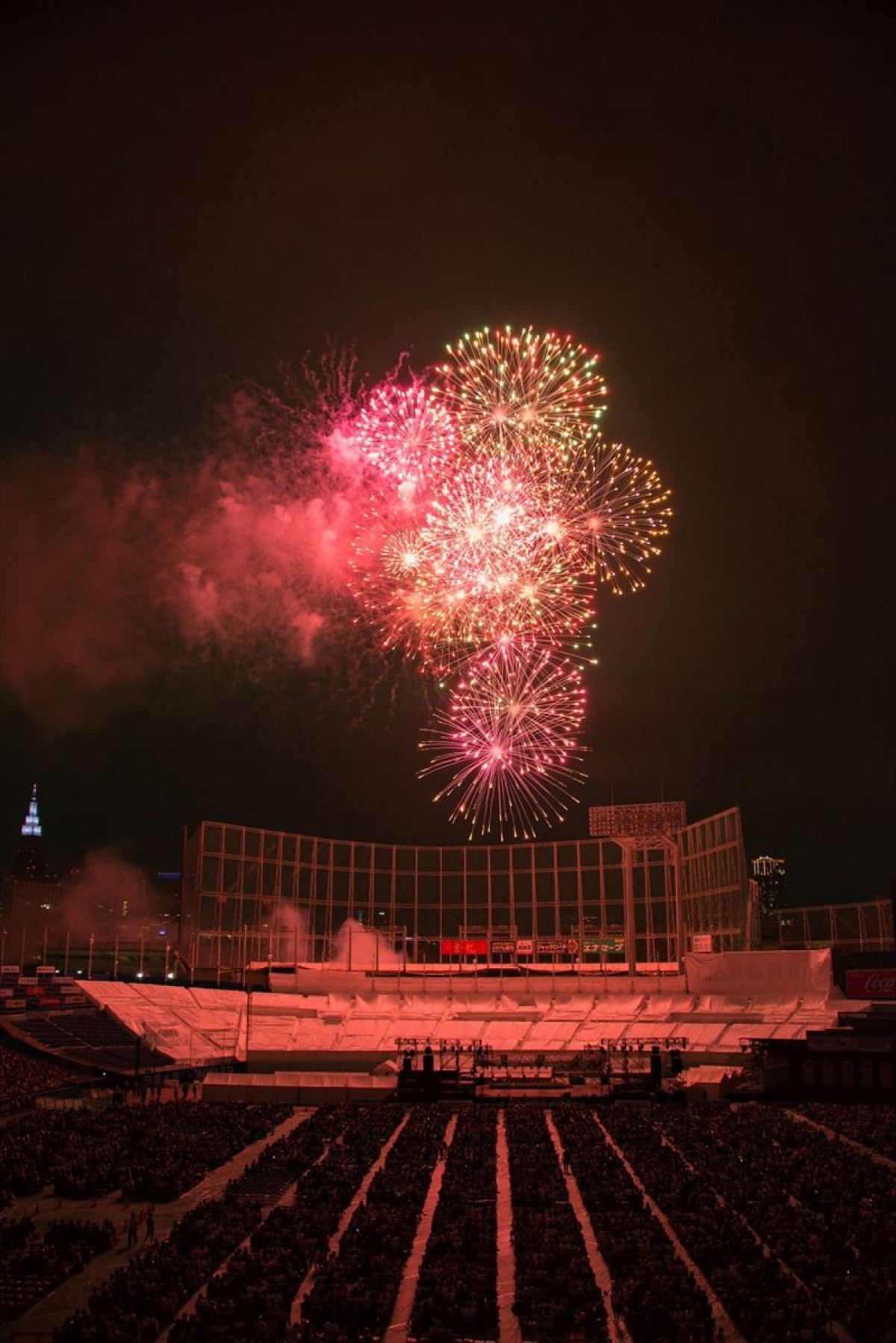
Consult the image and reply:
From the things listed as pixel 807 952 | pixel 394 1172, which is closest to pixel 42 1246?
pixel 394 1172

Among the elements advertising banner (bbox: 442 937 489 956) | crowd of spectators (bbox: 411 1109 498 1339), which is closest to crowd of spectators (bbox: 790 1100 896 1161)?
crowd of spectators (bbox: 411 1109 498 1339)

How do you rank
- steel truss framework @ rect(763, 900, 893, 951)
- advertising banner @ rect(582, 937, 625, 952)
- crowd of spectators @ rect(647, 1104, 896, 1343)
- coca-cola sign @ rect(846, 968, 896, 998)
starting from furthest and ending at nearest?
advertising banner @ rect(582, 937, 625, 952) → steel truss framework @ rect(763, 900, 893, 951) → coca-cola sign @ rect(846, 968, 896, 998) → crowd of spectators @ rect(647, 1104, 896, 1343)

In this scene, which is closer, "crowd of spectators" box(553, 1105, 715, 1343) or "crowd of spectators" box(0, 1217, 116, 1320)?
"crowd of spectators" box(553, 1105, 715, 1343)

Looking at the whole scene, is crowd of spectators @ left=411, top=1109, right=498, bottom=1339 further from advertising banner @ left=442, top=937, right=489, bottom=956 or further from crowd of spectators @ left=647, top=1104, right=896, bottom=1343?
advertising banner @ left=442, top=937, right=489, bottom=956

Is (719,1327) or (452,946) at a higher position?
(452,946)

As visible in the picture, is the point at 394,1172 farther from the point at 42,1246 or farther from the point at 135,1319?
the point at 135,1319

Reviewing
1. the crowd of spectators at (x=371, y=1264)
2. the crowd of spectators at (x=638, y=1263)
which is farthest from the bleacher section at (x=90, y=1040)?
the crowd of spectators at (x=638, y=1263)
